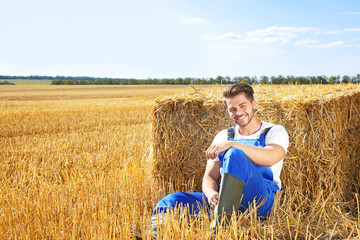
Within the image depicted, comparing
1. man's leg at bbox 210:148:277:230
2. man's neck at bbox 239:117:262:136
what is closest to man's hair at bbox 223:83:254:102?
man's neck at bbox 239:117:262:136

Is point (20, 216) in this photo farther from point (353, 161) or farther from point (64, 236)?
point (353, 161)

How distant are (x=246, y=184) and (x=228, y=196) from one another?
0.85ft

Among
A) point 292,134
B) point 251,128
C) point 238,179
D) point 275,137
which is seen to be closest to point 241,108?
point 251,128

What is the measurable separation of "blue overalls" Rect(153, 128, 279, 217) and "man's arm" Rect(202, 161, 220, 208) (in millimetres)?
223

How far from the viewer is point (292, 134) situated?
416 cm

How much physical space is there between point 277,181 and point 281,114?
113cm

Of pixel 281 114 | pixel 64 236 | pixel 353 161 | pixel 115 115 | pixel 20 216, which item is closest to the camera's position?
pixel 64 236

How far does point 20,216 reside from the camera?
12.1 feet

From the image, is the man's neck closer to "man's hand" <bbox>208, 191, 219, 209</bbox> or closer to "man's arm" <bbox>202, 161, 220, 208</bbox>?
"man's arm" <bbox>202, 161, 220, 208</bbox>

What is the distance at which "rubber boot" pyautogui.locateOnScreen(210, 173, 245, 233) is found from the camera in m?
2.79

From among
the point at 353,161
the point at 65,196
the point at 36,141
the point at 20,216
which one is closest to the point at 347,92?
the point at 353,161

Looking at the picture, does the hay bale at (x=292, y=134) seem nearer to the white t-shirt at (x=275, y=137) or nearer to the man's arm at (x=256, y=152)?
the white t-shirt at (x=275, y=137)

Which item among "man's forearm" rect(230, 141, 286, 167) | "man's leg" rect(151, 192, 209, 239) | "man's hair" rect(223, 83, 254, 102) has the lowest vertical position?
"man's leg" rect(151, 192, 209, 239)

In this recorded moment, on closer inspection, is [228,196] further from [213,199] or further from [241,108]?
[241,108]
